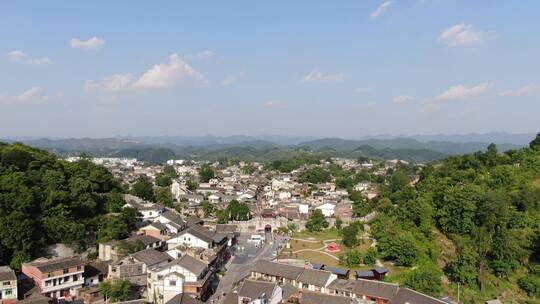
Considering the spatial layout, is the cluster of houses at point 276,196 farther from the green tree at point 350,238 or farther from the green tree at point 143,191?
the green tree at point 350,238

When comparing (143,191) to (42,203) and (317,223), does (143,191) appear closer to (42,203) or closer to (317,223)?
(42,203)

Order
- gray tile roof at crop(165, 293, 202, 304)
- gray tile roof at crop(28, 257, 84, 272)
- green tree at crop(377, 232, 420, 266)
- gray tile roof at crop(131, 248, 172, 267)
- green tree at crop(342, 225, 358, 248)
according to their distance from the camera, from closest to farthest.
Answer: gray tile roof at crop(165, 293, 202, 304)
gray tile roof at crop(28, 257, 84, 272)
gray tile roof at crop(131, 248, 172, 267)
green tree at crop(377, 232, 420, 266)
green tree at crop(342, 225, 358, 248)

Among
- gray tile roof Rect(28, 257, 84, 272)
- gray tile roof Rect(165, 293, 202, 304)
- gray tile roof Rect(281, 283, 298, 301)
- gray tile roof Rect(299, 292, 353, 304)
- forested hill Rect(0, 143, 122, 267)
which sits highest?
forested hill Rect(0, 143, 122, 267)

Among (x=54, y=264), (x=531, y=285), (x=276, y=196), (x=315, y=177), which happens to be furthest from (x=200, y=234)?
(x=315, y=177)

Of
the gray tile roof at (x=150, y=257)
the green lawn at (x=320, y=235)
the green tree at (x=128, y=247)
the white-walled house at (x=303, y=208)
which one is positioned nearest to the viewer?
the gray tile roof at (x=150, y=257)

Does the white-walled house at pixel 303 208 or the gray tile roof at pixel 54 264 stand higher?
the gray tile roof at pixel 54 264

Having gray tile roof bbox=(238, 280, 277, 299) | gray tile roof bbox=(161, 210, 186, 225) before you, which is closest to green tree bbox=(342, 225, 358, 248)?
gray tile roof bbox=(238, 280, 277, 299)

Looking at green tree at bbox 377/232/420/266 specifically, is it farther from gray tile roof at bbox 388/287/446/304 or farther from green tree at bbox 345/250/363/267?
gray tile roof at bbox 388/287/446/304

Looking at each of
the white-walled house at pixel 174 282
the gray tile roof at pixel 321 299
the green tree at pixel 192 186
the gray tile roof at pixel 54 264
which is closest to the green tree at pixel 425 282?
the gray tile roof at pixel 321 299

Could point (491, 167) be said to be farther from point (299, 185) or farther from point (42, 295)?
point (42, 295)
